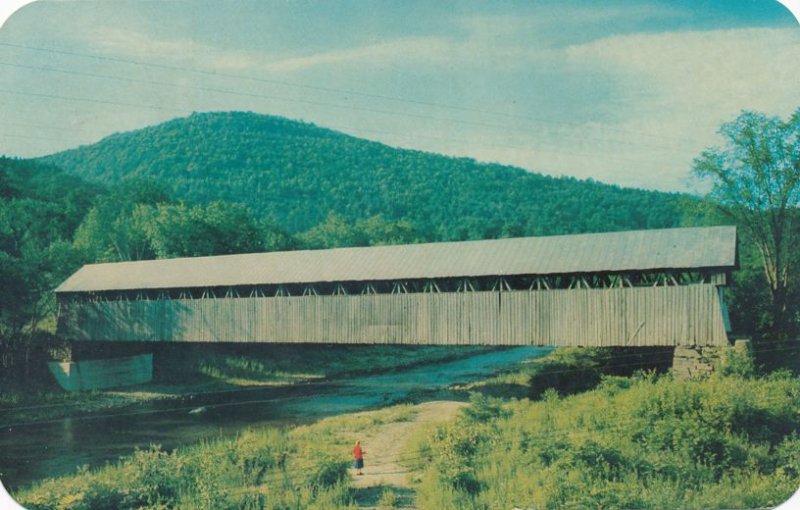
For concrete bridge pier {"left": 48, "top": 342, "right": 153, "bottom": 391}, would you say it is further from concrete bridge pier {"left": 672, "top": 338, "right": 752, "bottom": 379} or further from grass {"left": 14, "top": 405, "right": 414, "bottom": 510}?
concrete bridge pier {"left": 672, "top": 338, "right": 752, "bottom": 379}

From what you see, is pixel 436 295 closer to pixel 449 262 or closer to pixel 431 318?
pixel 431 318

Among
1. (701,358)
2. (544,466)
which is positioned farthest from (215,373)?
(701,358)

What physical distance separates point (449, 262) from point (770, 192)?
10658 mm

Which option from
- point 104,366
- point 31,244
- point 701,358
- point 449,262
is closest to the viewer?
point 701,358

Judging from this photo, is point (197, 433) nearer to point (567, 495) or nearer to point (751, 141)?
point (567, 495)

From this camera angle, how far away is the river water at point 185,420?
43.7 feet

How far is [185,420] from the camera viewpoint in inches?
663

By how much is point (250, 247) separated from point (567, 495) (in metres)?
26.7

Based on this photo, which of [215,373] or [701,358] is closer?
[701,358]

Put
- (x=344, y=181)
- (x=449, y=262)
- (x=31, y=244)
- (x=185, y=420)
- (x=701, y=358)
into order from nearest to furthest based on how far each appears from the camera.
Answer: (x=701, y=358)
(x=449, y=262)
(x=185, y=420)
(x=31, y=244)
(x=344, y=181)

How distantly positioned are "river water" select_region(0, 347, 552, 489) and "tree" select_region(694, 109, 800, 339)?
10.4 meters

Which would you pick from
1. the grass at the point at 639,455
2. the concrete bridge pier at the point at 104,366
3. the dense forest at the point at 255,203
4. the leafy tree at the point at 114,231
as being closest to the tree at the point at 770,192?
the dense forest at the point at 255,203

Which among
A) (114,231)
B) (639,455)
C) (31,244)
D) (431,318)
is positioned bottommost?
(639,455)

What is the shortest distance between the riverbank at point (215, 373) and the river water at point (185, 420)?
95cm
